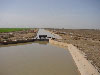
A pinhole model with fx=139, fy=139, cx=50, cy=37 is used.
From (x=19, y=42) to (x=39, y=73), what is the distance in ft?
43.4

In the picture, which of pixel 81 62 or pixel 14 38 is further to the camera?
pixel 14 38

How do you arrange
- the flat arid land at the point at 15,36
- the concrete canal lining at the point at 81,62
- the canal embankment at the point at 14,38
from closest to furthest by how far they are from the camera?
1. the concrete canal lining at the point at 81,62
2. the canal embankment at the point at 14,38
3. the flat arid land at the point at 15,36

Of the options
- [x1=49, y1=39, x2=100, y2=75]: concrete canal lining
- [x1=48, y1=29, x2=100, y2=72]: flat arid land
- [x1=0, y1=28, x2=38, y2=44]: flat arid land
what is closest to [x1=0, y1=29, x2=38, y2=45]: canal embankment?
[x1=0, y1=28, x2=38, y2=44]: flat arid land

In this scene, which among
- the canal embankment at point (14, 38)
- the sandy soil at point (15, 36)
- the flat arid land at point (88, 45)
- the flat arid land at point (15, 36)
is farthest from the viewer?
the sandy soil at point (15, 36)

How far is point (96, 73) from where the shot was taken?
19.0ft

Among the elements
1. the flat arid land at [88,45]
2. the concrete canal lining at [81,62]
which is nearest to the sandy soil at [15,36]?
the concrete canal lining at [81,62]

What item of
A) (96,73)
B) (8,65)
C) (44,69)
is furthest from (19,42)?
(96,73)

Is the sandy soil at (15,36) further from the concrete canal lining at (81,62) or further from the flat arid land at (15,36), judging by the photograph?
the concrete canal lining at (81,62)

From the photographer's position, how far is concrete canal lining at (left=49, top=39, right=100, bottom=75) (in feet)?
20.6

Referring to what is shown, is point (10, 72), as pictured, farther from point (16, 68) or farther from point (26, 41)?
point (26, 41)

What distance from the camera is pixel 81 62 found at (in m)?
8.31

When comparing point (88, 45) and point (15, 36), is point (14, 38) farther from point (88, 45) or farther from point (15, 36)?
point (88, 45)

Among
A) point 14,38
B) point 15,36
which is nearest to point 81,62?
point 14,38

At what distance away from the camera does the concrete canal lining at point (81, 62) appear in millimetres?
6277
